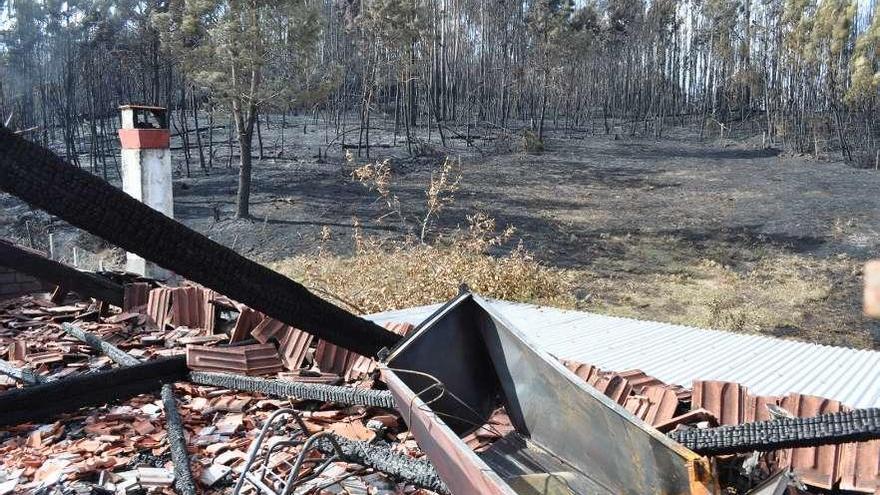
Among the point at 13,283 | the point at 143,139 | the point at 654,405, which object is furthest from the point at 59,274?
the point at 654,405

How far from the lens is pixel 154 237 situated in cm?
282

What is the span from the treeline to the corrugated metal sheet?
10.1 m

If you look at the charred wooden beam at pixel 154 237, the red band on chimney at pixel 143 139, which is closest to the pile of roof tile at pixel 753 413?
the charred wooden beam at pixel 154 237

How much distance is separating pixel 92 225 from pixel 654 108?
33.2 meters

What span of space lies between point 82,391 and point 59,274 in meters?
2.37

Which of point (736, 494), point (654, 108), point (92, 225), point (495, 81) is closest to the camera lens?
point (92, 225)

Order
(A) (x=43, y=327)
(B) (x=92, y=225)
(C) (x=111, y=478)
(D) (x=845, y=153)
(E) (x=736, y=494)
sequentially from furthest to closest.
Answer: (D) (x=845, y=153) → (A) (x=43, y=327) → (C) (x=111, y=478) → (E) (x=736, y=494) → (B) (x=92, y=225)

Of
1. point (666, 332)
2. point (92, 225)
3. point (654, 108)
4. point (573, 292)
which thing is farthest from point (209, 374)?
point (654, 108)

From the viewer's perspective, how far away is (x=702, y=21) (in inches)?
1339

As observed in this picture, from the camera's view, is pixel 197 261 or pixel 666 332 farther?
pixel 666 332

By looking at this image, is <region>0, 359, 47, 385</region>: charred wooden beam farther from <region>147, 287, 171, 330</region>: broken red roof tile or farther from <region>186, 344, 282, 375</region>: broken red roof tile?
<region>147, 287, 171, 330</region>: broken red roof tile

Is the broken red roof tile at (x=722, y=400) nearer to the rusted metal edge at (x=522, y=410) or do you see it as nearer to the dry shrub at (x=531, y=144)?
the rusted metal edge at (x=522, y=410)

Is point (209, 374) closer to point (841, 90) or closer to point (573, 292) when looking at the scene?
point (573, 292)

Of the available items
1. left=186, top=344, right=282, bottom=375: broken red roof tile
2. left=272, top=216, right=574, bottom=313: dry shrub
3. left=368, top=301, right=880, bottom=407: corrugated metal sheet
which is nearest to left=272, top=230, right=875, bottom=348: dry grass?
left=272, top=216, right=574, bottom=313: dry shrub
